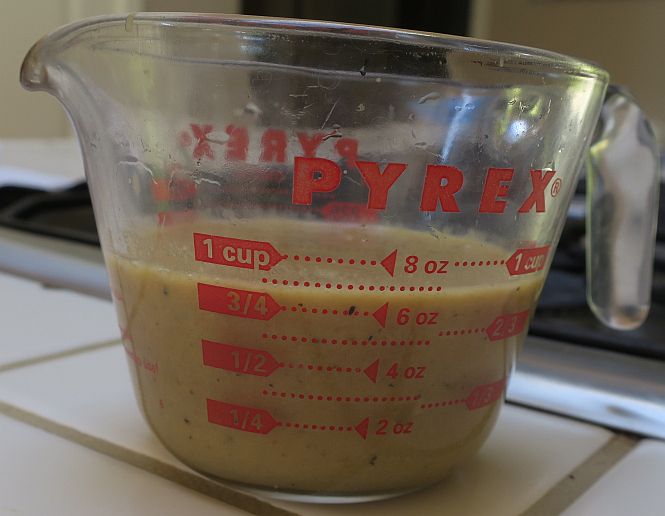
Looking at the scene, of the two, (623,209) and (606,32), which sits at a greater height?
(623,209)

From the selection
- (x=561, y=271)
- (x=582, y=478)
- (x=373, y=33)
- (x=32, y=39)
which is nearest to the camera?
(x=373, y=33)

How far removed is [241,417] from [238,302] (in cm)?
6

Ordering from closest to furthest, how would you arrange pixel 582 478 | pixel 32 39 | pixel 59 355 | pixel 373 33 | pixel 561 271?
pixel 373 33
pixel 582 478
pixel 59 355
pixel 561 271
pixel 32 39

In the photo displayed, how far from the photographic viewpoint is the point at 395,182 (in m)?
0.33

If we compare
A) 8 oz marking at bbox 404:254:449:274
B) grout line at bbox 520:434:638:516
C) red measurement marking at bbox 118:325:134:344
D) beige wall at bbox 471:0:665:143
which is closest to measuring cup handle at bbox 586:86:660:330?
grout line at bbox 520:434:638:516

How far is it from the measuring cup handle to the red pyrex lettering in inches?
6.0

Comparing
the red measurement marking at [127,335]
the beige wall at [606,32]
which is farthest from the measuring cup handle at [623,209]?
the beige wall at [606,32]

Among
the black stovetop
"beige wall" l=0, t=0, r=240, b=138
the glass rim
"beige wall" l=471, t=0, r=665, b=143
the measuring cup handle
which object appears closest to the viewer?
the glass rim

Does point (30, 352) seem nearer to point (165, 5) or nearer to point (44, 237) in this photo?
point (44, 237)

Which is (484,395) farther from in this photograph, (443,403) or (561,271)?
(561,271)

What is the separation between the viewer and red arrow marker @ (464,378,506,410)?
38 cm

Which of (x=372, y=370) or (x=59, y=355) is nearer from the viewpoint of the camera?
(x=372, y=370)

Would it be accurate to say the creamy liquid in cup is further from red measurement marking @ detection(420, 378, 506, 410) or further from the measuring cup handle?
the measuring cup handle

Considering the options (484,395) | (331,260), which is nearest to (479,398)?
(484,395)
